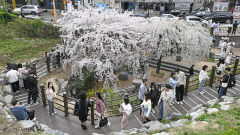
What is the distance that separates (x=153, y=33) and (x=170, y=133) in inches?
285

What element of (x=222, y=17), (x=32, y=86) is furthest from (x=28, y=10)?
(x=222, y=17)

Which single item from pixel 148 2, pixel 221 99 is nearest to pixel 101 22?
pixel 221 99

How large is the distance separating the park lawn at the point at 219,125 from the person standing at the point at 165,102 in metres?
1.16

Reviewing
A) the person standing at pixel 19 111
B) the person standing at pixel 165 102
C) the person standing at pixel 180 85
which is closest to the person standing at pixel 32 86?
the person standing at pixel 19 111

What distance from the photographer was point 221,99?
914 centimetres

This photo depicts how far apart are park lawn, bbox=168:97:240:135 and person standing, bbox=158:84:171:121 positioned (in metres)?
1.16

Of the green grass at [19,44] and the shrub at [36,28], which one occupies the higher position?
the shrub at [36,28]

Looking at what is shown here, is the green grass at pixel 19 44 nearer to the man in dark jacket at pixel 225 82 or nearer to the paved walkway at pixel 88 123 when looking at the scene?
the paved walkway at pixel 88 123

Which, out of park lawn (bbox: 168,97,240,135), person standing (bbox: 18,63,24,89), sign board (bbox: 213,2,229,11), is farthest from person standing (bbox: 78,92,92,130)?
sign board (bbox: 213,2,229,11)

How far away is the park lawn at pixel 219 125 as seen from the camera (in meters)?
6.76

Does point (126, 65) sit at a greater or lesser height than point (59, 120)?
greater

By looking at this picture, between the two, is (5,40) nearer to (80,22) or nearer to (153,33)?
(80,22)

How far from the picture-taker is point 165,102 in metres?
8.17

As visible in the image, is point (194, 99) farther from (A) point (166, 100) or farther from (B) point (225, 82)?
(A) point (166, 100)
